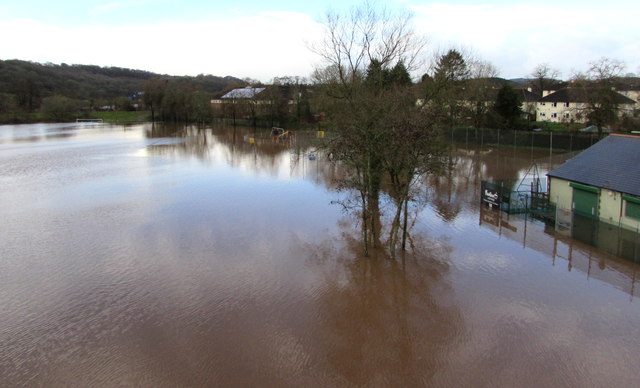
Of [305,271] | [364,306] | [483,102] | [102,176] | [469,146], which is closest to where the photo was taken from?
[364,306]

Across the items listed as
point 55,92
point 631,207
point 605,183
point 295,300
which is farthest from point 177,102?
point 631,207

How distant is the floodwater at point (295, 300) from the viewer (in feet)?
27.2

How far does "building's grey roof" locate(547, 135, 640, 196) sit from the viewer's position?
50.8 feet

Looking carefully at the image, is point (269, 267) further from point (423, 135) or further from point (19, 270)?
point (19, 270)

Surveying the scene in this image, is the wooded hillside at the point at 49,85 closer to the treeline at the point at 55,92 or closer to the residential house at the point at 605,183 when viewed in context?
the treeline at the point at 55,92

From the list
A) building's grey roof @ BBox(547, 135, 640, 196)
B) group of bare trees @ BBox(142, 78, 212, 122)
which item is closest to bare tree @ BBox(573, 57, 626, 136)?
building's grey roof @ BBox(547, 135, 640, 196)

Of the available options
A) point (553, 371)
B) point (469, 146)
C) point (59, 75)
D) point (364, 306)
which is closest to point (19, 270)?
point (364, 306)

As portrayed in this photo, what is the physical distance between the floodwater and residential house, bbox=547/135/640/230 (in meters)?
1.92

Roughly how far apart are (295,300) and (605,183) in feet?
39.1

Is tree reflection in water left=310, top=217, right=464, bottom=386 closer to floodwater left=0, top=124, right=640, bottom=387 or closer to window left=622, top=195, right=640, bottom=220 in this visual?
floodwater left=0, top=124, right=640, bottom=387

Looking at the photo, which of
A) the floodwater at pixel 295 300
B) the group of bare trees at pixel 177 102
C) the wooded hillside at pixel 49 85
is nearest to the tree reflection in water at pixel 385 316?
the floodwater at pixel 295 300

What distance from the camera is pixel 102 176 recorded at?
90.7 ft

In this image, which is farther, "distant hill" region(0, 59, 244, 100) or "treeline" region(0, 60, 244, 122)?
"distant hill" region(0, 59, 244, 100)

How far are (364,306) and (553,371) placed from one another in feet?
13.5
